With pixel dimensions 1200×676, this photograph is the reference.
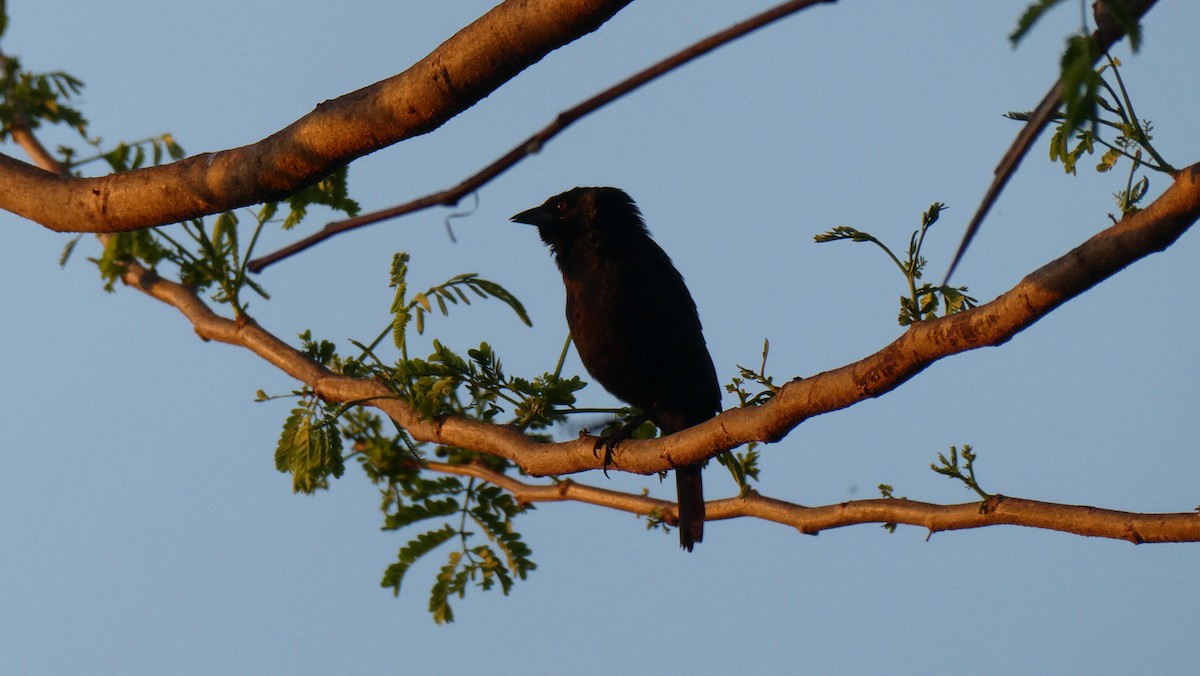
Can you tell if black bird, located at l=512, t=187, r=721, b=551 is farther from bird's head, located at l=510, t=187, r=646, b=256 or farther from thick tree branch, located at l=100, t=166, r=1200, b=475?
thick tree branch, located at l=100, t=166, r=1200, b=475

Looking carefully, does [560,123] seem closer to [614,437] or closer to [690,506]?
[614,437]

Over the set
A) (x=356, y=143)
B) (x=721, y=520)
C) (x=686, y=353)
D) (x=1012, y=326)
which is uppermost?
(x=686, y=353)

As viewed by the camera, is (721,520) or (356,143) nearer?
(356,143)

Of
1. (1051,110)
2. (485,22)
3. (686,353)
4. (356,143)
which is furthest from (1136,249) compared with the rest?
(686,353)

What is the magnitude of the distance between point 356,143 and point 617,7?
72cm

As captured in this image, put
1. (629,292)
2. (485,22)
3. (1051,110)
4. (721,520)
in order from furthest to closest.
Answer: (629,292) < (721,520) < (485,22) < (1051,110)

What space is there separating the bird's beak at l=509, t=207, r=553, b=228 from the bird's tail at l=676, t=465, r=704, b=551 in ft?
4.68

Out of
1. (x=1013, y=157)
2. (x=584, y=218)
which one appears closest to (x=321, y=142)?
(x=1013, y=157)

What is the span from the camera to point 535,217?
5.75m

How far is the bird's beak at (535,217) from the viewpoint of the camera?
5742 mm

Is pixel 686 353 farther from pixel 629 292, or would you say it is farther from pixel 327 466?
pixel 327 466

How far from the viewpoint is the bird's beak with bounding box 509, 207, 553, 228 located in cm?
574

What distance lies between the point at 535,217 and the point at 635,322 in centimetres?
89

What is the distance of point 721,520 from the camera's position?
4258mm
